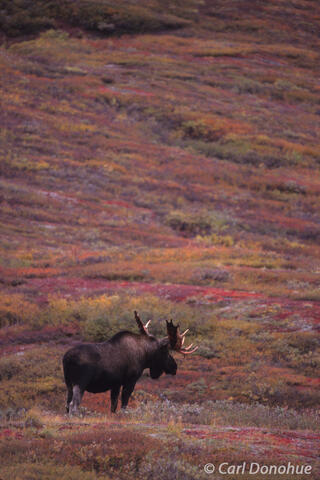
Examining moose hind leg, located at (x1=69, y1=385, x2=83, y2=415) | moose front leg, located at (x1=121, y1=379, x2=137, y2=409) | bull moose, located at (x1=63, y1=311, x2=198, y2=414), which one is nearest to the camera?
moose hind leg, located at (x1=69, y1=385, x2=83, y2=415)

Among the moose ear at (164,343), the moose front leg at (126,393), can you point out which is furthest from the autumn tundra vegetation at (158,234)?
the moose ear at (164,343)

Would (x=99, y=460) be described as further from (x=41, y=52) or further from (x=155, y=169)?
(x=41, y=52)

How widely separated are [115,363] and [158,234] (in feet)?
64.9

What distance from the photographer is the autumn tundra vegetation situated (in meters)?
7.23

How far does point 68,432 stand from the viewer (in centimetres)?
676

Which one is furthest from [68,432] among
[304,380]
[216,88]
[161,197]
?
[216,88]

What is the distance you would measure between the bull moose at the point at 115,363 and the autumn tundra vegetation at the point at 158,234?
9.0 inches

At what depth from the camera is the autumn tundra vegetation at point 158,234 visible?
7.23 m

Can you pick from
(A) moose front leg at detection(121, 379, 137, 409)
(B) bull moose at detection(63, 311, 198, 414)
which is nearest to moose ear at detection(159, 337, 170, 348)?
(B) bull moose at detection(63, 311, 198, 414)

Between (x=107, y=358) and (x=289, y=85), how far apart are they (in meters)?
56.7

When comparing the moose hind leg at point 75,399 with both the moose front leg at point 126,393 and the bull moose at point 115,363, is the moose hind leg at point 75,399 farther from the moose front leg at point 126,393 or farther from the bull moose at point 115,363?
the moose front leg at point 126,393

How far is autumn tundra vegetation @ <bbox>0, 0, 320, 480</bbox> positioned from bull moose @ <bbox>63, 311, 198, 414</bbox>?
0.23 meters

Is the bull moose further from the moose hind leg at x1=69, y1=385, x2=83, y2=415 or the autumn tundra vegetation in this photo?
the autumn tundra vegetation

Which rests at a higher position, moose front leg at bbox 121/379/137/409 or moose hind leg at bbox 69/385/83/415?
moose hind leg at bbox 69/385/83/415
